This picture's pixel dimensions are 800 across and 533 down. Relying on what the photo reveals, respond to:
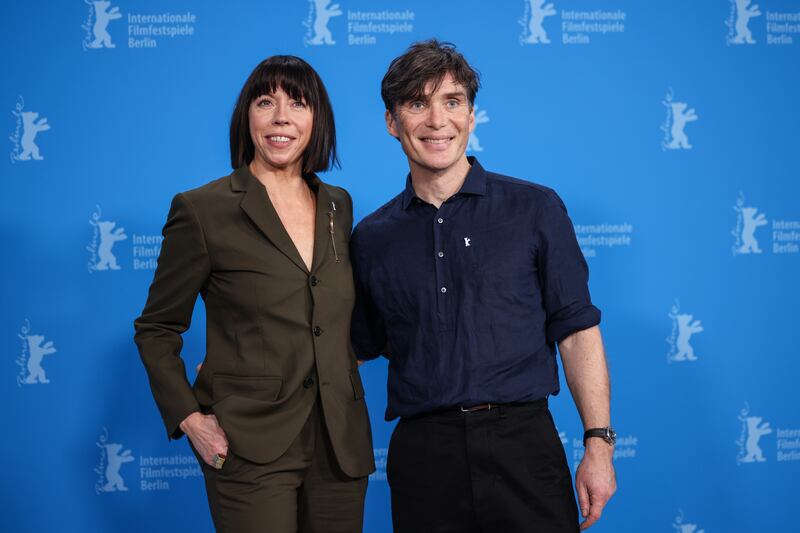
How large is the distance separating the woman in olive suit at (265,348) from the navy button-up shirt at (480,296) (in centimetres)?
15

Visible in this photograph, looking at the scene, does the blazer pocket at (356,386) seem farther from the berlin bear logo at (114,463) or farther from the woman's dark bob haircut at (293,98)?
the berlin bear logo at (114,463)

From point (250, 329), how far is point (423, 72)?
2.55 ft

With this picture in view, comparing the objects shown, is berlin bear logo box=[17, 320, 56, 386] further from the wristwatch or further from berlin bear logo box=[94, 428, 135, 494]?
the wristwatch

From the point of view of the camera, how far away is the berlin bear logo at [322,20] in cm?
316

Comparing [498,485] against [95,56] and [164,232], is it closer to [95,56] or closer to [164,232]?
[164,232]

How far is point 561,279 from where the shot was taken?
186 centimetres

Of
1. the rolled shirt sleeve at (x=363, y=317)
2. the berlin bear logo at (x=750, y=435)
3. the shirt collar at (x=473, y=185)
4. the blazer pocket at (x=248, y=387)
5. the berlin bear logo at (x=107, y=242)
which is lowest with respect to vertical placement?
the berlin bear logo at (x=750, y=435)

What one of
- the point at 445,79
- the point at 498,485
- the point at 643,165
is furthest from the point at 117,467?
the point at 643,165

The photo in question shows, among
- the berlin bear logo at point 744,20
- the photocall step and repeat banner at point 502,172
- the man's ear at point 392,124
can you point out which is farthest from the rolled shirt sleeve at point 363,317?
the berlin bear logo at point 744,20

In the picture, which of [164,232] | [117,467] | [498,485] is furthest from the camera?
[117,467]

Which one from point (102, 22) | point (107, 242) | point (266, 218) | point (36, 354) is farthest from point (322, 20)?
point (36, 354)

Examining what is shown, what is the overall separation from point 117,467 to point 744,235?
2768mm

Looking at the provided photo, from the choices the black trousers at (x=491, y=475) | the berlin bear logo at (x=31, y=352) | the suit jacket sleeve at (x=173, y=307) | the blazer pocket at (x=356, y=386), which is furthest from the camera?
the berlin bear logo at (x=31, y=352)

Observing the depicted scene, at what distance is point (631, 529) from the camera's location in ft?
10.6
